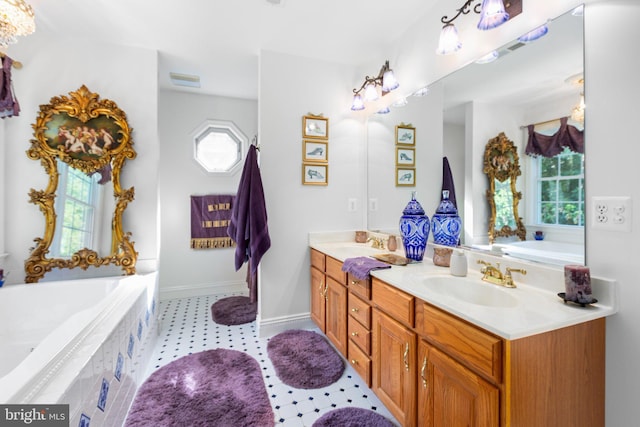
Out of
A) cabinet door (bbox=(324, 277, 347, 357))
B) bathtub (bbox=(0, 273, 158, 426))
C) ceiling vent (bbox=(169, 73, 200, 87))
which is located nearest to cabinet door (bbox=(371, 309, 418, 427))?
cabinet door (bbox=(324, 277, 347, 357))

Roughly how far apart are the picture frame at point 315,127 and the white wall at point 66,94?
1.29 metres

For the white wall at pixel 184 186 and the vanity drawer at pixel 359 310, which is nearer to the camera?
the vanity drawer at pixel 359 310

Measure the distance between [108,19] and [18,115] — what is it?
952 millimetres

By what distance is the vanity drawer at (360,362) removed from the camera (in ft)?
5.39

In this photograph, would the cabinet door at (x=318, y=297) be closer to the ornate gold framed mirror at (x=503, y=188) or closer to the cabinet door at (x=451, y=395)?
the cabinet door at (x=451, y=395)

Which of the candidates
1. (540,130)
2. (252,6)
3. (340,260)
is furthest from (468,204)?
(252,6)

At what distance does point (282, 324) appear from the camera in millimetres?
2520

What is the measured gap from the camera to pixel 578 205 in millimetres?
1155

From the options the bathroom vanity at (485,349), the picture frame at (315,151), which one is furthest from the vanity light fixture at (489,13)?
the picture frame at (315,151)

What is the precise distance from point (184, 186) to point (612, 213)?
3.57 meters

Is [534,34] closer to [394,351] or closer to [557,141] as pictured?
[557,141]

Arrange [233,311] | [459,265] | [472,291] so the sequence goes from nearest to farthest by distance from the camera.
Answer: [472,291], [459,265], [233,311]

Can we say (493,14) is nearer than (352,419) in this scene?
Yes

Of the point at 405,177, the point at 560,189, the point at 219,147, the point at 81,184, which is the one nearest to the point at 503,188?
the point at 560,189
